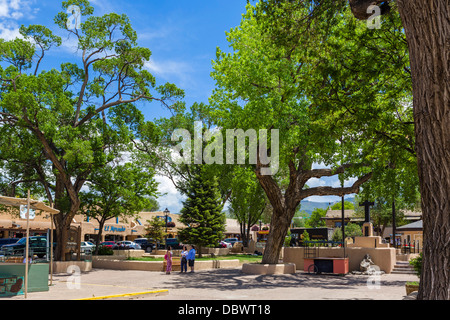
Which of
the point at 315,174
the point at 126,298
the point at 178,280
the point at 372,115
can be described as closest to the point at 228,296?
the point at 126,298

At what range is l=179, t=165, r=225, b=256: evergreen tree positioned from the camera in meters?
38.9

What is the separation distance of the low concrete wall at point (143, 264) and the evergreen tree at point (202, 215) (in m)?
8.48

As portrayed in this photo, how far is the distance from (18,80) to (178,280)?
49.1 ft

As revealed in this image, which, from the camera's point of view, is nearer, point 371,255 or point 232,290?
point 232,290

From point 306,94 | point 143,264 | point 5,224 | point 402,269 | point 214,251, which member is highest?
point 306,94

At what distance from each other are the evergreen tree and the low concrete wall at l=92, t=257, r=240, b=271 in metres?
8.48

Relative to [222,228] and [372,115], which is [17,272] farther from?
[222,228]

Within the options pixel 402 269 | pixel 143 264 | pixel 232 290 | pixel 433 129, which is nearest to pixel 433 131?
pixel 433 129

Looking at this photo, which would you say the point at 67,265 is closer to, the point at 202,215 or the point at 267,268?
the point at 267,268

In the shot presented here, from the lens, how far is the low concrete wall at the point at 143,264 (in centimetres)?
2670

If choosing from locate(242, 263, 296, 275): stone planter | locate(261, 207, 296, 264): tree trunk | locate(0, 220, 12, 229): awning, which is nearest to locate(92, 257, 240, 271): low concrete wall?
locate(242, 263, 296, 275): stone planter

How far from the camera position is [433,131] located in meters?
6.79

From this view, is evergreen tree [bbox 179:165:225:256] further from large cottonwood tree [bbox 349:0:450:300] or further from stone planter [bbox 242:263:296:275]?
large cottonwood tree [bbox 349:0:450:300]

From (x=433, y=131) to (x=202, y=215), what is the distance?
33270mm
